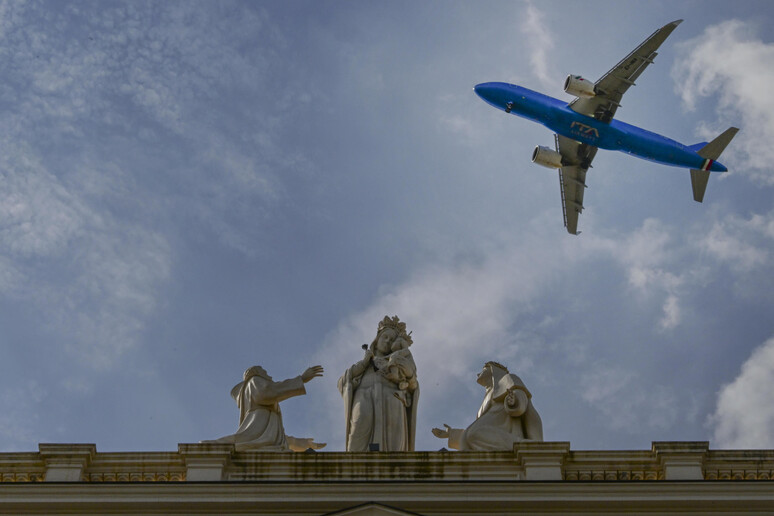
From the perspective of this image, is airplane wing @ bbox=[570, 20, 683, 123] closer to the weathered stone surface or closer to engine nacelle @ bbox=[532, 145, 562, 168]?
engine nacelle @ bbox=[532, 145, 562, 168]

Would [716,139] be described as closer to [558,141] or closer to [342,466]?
[558,141]

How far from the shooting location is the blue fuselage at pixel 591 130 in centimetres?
7144

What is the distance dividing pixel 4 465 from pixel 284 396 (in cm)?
613

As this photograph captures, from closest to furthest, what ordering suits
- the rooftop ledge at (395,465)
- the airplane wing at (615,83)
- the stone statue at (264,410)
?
the rooftop ledge at (395,465) < the stone statue at (264,410) < the airplane wing at (615,83)

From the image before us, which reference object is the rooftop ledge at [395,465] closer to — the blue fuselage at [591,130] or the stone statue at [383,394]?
the stone statue at [383,394]

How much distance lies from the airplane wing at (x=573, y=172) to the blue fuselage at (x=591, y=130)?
1224 mm

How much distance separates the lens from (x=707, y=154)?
7288 centimetres

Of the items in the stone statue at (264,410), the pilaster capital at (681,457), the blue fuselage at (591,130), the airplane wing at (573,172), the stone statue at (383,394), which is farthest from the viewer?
the airplane wing at (573,172)

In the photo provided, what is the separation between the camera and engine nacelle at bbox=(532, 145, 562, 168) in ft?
234

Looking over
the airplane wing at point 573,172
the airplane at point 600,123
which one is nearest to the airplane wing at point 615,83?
the airplane at point 600,123

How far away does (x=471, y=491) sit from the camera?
2531 centimetres

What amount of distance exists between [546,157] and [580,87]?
405cm

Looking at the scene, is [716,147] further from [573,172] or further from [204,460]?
[204,460]

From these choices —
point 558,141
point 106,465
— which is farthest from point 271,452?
point 558,141
